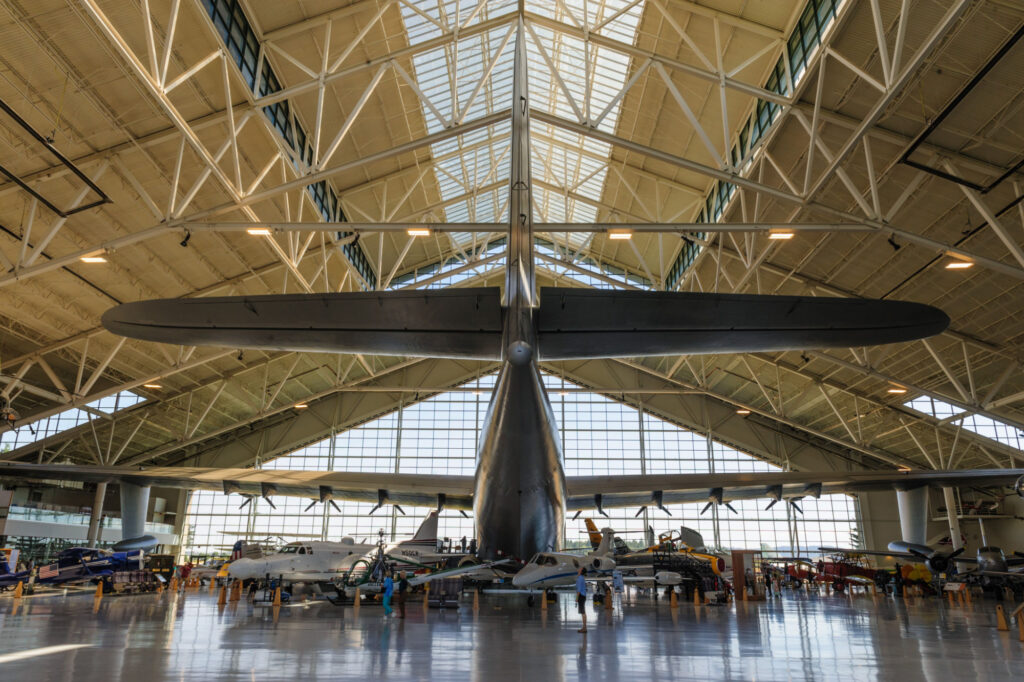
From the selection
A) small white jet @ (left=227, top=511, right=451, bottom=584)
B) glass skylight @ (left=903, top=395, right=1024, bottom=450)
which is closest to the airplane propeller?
glass skylight @ (left=903, top=395, right=1024, bottom=450)

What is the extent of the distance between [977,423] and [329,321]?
114 feet

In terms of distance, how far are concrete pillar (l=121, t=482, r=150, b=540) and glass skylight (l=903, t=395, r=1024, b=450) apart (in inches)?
1466

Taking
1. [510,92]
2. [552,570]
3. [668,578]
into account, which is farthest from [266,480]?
[510,92]

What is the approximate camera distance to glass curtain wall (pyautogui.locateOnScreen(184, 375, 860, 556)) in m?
40.4

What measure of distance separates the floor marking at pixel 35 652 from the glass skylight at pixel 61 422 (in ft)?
93.2

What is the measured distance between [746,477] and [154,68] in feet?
74.3

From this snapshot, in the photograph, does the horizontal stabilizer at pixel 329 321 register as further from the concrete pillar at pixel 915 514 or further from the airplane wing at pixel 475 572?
the concrete pillar at pixel 915 514

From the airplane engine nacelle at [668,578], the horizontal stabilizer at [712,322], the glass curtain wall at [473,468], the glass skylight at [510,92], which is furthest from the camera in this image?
the glass curtain wall at [473,468]

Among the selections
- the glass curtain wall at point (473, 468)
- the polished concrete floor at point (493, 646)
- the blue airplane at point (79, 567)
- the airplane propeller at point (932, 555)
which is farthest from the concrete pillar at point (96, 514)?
the airplane propeller at point (932, 555)

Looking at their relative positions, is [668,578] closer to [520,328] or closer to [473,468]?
[520,328]

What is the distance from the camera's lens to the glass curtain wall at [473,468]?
4044 cm

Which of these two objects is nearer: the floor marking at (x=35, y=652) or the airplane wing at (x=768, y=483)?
the floor marking at (x=35, y=652)

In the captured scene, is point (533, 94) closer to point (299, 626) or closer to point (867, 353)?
point (867, 353)

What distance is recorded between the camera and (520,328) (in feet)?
37.9
